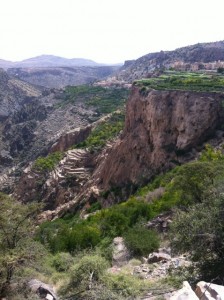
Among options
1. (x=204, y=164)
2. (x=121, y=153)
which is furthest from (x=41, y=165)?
(x=204, y=164)

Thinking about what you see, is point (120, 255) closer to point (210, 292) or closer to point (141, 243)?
point (141, 243)

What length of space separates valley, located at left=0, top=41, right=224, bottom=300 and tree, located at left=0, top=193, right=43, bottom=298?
0.16 ft

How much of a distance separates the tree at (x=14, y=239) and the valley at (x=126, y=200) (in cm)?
5

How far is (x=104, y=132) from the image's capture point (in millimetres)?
72438

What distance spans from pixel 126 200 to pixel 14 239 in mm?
29522

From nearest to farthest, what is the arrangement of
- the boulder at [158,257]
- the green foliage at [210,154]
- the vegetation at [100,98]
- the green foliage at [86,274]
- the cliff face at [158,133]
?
the green foliage at [86,274] < the boulder at [158,257] < the green foliage at [210,154] < the cliff face at [158,133] < the vegetation at [100,98]

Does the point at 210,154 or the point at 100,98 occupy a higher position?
the point at 210,154

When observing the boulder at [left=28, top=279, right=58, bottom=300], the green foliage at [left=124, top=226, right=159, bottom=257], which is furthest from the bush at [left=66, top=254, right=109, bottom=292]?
the green foliage at [left=124, top=226, right=159, bottom=257]

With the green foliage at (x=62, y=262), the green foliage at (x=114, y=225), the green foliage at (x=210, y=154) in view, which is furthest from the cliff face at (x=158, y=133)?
the green foliage at (x=62, y=262)

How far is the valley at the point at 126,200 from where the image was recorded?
14586 millimetres

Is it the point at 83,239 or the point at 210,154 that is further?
the point at 210,154

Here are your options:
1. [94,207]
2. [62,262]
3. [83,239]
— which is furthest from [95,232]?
[94,207]

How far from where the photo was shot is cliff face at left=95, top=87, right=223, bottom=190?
42.9 metres

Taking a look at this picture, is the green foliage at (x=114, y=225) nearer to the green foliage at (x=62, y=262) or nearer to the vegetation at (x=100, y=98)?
the green foliage at (x=62, y=262)
